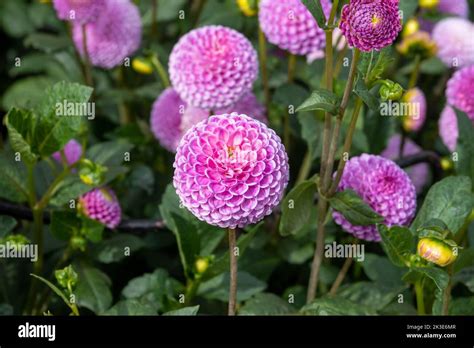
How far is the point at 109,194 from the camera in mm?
1366

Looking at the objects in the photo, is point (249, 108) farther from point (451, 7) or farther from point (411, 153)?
point (451, 7)

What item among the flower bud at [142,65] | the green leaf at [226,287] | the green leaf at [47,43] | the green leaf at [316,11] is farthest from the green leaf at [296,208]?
the green leaf at [47,43]

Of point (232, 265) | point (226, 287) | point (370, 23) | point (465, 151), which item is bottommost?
point (226, 287)

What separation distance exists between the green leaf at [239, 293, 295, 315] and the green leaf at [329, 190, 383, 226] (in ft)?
0.63

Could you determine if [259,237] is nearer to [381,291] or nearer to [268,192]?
[381,291]

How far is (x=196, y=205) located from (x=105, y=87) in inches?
37.7

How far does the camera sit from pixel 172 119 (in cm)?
156

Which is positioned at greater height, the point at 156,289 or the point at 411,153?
the point at 411,153

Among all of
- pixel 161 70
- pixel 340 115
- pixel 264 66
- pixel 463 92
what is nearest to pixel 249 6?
pixel 264 66

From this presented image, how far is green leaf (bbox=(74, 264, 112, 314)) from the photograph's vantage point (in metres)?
1.29

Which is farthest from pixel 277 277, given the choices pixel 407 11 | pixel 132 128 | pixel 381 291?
pixel 407 11

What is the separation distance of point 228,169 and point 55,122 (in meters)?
0.38

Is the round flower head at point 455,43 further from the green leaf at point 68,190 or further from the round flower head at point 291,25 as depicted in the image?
the green leaf at point 68,190

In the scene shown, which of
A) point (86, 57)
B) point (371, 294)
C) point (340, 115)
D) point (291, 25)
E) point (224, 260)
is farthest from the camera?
point (86, 57)
